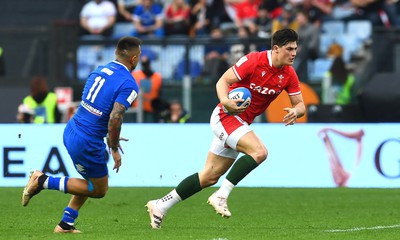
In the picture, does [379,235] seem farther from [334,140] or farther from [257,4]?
[257,4]

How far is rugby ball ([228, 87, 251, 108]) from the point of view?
1112 cm

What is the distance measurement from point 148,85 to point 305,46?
321cm

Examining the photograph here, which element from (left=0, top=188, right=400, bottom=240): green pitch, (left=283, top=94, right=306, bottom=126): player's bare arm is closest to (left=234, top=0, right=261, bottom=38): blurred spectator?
(left=0, top=188, right=400, bottom=240): green pitch

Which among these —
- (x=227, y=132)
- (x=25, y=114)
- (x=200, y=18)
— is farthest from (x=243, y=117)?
(x=200, y=18)

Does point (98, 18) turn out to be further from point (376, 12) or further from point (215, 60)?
point (376, 12)

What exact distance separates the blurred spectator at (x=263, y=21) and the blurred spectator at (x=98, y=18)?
3126mm

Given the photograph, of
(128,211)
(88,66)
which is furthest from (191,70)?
(128,211)

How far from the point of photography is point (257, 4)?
933 inches

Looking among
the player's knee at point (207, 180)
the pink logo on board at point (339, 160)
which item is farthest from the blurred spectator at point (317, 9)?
the player's knee at point (207, 180)

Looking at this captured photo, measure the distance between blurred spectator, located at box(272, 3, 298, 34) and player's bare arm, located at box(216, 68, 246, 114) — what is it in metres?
11.0

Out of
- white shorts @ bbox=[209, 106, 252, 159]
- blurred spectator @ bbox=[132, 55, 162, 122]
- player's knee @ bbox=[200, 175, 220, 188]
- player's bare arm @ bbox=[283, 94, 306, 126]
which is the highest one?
player's bare arm @ bbox=[283, 94, 306, 126]

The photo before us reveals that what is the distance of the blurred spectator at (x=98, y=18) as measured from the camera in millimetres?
23391

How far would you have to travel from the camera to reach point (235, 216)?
526 inches

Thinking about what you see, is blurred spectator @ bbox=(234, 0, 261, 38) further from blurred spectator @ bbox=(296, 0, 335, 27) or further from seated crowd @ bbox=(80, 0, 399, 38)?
blurred spectator @ bbox=(296, 0, 335, 27)
